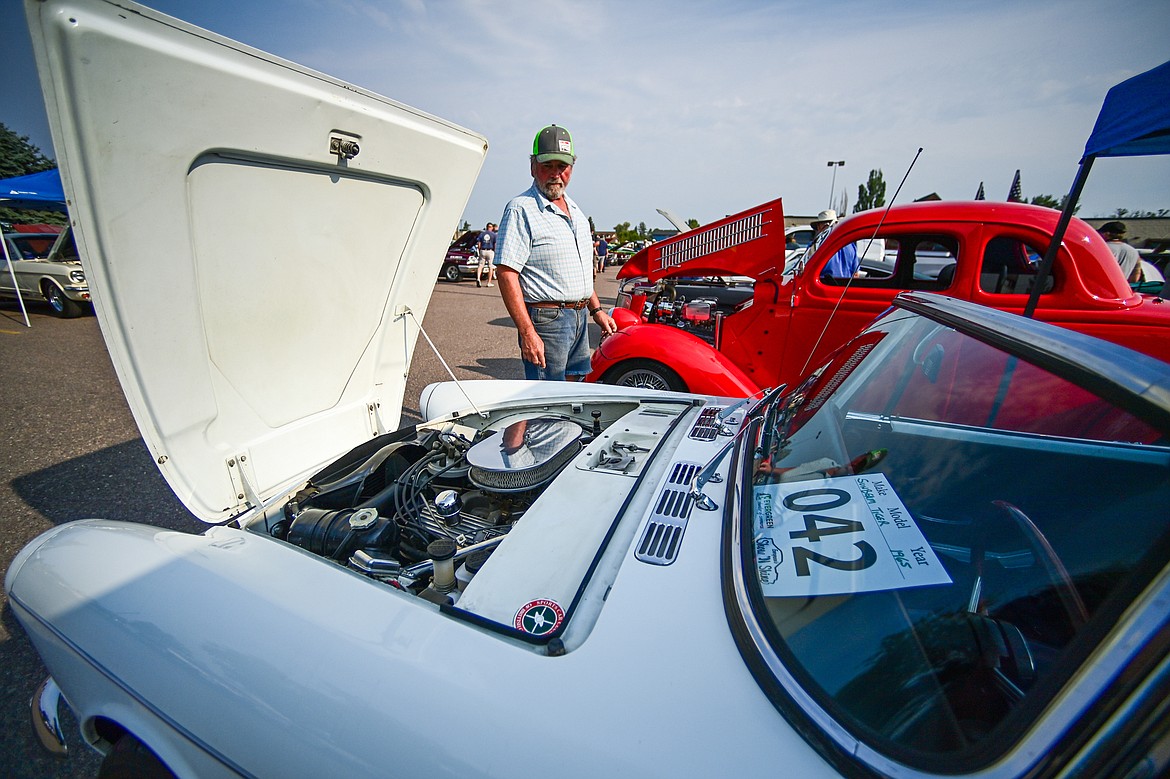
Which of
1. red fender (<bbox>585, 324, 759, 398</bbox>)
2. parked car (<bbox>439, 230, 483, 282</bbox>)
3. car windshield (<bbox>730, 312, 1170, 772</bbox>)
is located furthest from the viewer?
parked car (<bbox>439, 230, 483, 282</bbox>)

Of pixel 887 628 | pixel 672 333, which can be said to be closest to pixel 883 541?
pixel 887 628

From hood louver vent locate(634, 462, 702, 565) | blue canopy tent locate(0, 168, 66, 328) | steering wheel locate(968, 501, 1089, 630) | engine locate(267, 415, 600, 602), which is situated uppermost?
blue canopy tent locate(0, 168, 66, 328)

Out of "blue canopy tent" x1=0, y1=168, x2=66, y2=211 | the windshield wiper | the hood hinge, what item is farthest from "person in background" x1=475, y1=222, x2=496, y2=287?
the windshield wiper

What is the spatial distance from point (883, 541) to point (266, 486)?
6.08 ft

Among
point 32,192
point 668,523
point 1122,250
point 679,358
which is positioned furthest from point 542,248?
point 32,192

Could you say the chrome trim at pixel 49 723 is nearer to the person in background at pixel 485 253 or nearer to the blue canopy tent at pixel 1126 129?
the blue canopy tent at pixel 1126 129

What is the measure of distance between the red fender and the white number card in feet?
6.55

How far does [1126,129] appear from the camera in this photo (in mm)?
2672

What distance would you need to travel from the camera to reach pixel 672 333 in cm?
359

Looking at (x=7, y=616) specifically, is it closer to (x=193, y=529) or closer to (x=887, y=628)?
(x=193, y=529)

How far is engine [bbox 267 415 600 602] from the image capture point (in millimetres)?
1335

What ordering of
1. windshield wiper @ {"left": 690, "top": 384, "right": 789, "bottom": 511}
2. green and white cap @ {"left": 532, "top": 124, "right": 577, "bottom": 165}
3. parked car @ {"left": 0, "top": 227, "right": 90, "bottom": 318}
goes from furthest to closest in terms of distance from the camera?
parked car @ {"left": 0, "top": 227, "right": 90, "bottom": 318}
green and white cap @ {"left": 532, "top": 124, "right": 577, "bottom": 165}
windshield wiper @ {"left": 690, "top": 384, "right": 789, "bottom": 511}

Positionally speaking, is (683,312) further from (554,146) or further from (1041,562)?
(1041,562)

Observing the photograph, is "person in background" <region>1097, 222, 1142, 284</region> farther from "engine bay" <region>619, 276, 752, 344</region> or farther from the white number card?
the white number card
